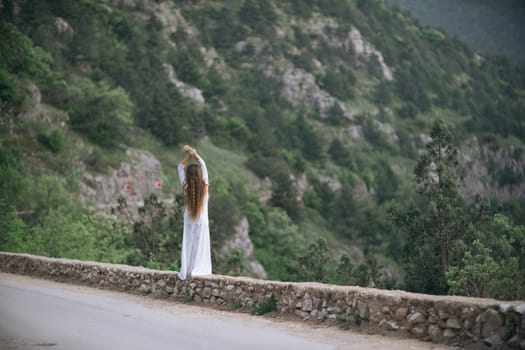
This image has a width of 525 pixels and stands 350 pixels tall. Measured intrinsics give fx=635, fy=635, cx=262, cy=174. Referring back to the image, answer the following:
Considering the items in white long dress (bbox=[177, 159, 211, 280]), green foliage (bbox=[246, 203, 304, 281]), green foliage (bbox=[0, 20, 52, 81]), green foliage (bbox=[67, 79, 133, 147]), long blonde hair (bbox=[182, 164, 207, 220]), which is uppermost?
green foliage (bbox=[0, 20, 52, 81])

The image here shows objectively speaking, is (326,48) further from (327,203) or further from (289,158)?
(327,203)

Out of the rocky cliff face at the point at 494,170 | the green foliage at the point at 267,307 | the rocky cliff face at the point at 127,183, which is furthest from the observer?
the rocky cliff face at the point at 494,170

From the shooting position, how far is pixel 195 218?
1199cm

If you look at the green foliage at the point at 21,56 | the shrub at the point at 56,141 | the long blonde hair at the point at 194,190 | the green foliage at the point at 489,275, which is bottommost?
the green foliage at the point at 489,275

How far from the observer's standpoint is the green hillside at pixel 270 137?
117ft

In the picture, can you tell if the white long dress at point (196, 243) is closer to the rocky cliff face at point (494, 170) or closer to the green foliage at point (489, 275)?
the green foliage at point (489, 275)

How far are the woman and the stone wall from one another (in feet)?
1.06

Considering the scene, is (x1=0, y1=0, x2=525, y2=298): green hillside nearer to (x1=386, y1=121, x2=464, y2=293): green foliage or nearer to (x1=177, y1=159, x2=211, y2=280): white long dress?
(x1=386, y1=121, x2=464, y2=293): green foliage

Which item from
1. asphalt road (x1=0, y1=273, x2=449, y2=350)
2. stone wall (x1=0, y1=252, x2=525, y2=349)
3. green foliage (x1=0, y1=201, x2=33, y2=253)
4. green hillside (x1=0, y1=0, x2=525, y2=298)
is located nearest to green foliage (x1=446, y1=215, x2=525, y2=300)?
green hillside (x1=0, y1=0, x2=525, y2=298)

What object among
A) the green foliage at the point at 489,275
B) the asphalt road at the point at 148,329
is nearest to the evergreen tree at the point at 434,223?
the green foliage at the point at 489,275

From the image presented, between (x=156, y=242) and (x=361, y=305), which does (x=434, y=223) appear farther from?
(x=361, y=305)

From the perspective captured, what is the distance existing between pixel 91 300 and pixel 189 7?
136957 millimetres

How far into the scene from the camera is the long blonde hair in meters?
11.8

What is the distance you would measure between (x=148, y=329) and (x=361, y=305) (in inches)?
121
